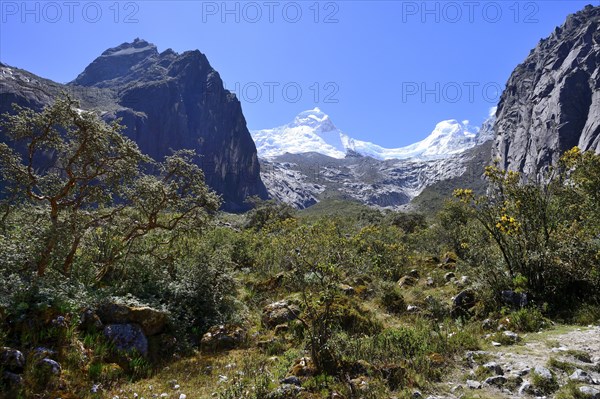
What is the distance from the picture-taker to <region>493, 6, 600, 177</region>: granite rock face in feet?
400

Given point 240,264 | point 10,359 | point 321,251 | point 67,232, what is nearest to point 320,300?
point 321,251

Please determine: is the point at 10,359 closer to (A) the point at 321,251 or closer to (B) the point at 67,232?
(B) the point at 67,232

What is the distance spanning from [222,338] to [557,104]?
521 feet

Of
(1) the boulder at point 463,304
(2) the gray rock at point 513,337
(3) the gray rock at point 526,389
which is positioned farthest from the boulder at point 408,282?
(3) the gray rock at point 526,389

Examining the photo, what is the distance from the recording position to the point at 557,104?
12962cm

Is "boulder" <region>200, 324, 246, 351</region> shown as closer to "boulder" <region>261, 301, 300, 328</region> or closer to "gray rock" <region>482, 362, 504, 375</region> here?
"boulder" <region>261, 301, 300, 328</region>

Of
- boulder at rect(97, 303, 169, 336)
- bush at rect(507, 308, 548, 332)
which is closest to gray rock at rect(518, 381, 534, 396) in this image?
A: bush at rect(507, 308, 548, 332)

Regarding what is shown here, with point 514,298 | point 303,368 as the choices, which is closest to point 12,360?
point 303,368

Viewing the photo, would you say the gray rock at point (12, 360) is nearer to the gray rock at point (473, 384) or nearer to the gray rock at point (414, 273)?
the gray rock at point (473, 384)

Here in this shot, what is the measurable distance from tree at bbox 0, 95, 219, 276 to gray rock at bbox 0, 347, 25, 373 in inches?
124


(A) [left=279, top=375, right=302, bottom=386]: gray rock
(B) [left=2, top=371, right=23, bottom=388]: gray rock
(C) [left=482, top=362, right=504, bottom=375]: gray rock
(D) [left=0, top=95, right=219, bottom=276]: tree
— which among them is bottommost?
(A) [left=279, top=375, right=302, bottom=386]: gray rock

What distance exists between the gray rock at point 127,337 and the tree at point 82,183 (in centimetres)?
257

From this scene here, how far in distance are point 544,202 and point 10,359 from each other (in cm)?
1446

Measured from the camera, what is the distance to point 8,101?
383ft
